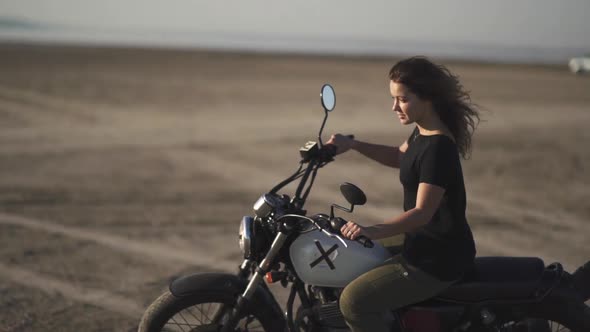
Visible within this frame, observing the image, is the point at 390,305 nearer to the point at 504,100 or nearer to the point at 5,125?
the point at 5,125

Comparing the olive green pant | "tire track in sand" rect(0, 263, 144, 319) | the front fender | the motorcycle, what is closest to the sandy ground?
"tire track in sand" rect(0, 263, 144, 319)

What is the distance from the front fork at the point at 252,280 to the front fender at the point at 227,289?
0.14 ft

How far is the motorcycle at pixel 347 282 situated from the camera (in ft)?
11.6

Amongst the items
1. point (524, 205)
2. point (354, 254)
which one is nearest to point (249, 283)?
point (354, 254)

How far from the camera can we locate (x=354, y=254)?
3.59m

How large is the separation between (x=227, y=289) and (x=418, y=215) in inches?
42.7

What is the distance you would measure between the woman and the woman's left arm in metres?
0.02

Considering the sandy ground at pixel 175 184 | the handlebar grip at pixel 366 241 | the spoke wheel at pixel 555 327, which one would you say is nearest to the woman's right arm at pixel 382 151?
the handlebar grip at pixel 366 241

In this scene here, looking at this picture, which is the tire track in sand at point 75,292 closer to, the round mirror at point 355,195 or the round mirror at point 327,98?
the round mirror at point 327,98

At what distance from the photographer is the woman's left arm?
326 cm

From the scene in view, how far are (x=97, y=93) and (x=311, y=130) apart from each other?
26.4 ft

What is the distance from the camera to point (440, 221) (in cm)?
341

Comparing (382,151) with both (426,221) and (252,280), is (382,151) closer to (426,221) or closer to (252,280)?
(426,221)

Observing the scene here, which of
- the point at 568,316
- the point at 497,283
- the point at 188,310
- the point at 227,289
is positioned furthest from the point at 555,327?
the point at 188,310
